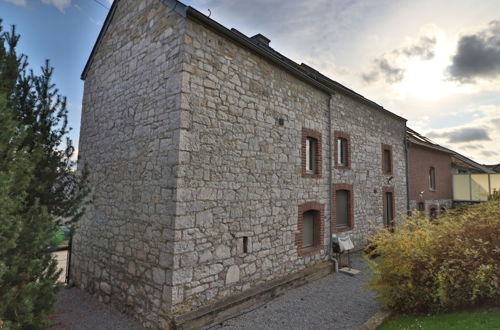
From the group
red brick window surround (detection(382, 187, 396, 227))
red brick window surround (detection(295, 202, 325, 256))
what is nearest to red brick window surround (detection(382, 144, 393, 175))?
red brick window surround (detection(382, 187, 396, 227))

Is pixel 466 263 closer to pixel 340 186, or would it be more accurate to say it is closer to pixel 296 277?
pixel 296 277

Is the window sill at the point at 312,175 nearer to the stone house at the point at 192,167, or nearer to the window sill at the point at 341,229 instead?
A: the stone house at the point at 192,167

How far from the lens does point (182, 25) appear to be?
5.24 meters

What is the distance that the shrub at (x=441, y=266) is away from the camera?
15.7ft

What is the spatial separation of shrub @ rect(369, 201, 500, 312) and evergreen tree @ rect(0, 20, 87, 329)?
5797mm

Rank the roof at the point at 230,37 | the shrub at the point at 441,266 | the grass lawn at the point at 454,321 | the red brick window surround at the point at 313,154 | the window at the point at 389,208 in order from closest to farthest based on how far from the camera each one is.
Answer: the grass lawn at the point at 454,321
the shrub at the point at 441,266
the roof at the point at 230,37
the red brick window surround at the point at 313,154
the window at the point at 389,208

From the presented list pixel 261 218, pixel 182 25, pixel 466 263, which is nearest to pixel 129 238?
pixel 261 218

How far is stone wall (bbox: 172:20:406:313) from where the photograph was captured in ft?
16.7

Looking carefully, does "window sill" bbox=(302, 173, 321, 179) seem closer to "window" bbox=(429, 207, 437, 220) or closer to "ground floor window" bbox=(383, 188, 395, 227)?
"ground floor window" bbox=(383, 188, 395, 227)

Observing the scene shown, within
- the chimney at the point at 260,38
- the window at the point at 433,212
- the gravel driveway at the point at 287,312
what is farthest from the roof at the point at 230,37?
the window at the point at 433,212

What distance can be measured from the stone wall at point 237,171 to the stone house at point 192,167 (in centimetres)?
2

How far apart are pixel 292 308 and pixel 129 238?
12.6 ft

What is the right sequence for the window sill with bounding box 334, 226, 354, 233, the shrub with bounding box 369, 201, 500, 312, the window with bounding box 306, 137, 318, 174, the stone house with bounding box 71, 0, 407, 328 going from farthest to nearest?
1. the window sill with bounding box 334, 226, 354, 233
2. the window with bounding box 306, 137, 318, 174
3. the stone house with bounding box 71, 0, 407, 328
4. the shrub with bounding box 369, 201, 500, 312

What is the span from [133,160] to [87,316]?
134 inches
